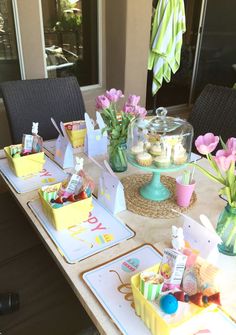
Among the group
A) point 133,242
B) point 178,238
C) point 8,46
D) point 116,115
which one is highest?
point 8,46

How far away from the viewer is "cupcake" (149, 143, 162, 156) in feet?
3.32

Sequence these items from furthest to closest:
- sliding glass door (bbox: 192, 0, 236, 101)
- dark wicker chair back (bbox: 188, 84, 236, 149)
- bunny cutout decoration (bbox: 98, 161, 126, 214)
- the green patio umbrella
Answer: sliding glass door (bbox: 192, 0, 236, 101) < the green patio umbrella < dark wicker chair back (bbox: 188, 84, 236, 149) < bunny cutout decoration (bbox: 98, 161, 126, 214)

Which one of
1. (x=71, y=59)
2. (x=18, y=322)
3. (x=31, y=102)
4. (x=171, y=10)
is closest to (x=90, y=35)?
(x=71, y=59)

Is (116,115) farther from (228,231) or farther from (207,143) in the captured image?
(228,231)

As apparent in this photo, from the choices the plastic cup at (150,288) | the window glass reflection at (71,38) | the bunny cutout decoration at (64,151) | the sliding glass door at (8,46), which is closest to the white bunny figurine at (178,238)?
the plastic cup at (150,288)

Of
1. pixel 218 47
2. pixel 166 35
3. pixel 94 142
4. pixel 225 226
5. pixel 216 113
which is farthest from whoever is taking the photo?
pixel 218 47

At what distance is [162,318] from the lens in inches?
23.2

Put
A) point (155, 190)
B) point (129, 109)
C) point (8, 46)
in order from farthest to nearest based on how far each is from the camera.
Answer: point (8, 46) < point (129, 109) < point (155, 190)

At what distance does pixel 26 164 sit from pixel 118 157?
372 mm

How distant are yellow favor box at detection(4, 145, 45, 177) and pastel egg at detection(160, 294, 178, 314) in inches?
30.5

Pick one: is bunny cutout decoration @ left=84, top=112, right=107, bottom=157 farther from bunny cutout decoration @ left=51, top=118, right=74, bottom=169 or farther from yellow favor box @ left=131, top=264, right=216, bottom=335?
yellow favor box @ left=131, top=264, right=216, bottom=335

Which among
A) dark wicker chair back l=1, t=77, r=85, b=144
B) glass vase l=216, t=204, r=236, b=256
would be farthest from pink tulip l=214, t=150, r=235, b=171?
dark wicker chair back l=1, t=77, r=85, b=144

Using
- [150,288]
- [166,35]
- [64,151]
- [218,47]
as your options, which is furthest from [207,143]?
[218,47]

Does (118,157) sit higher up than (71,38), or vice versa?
(71,38)
